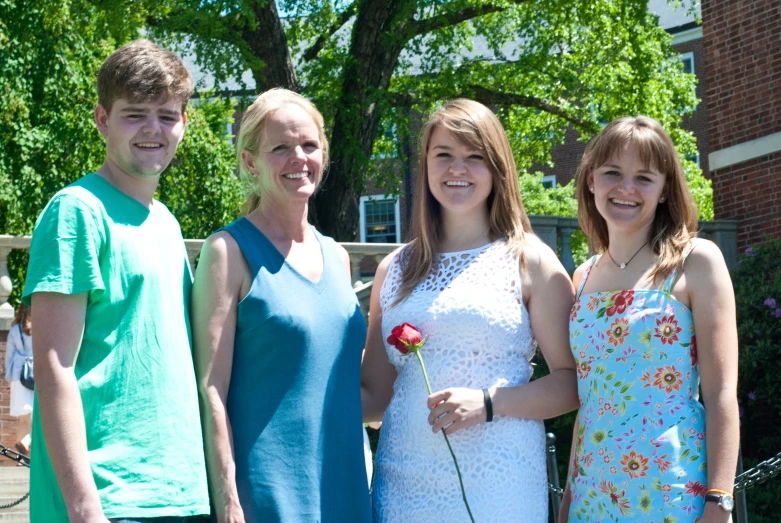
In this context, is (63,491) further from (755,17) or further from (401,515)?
(755,17)

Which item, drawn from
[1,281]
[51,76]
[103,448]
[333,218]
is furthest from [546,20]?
[103,448]

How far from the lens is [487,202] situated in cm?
363

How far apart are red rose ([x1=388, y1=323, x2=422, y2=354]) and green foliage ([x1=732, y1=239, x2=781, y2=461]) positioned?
7.04 m

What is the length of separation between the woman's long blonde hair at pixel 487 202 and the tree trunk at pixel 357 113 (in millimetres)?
11127

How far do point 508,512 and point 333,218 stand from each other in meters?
11.9

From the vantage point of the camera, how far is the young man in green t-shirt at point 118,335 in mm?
2611

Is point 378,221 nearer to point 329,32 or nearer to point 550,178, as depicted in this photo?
point 550,178

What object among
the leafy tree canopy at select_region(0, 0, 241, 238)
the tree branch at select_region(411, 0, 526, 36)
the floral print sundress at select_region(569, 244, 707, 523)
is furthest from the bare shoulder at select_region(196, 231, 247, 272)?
the tree branch at select_region(411, 0, 526, 36)

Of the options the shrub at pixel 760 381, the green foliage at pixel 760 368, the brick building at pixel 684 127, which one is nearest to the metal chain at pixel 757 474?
the shrub at pixel 760 381

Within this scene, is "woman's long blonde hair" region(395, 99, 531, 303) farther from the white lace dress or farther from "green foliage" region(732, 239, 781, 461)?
"green foliage" region(732, 239, 781, 461)

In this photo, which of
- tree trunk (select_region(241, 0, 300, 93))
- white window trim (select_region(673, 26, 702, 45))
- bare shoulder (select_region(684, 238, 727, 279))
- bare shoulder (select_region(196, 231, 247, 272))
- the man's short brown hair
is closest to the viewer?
the man's short brown hair

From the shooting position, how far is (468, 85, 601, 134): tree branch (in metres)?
17.0

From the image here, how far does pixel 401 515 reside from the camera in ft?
10.8

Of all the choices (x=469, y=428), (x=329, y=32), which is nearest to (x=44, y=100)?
(x=329, y=32)
